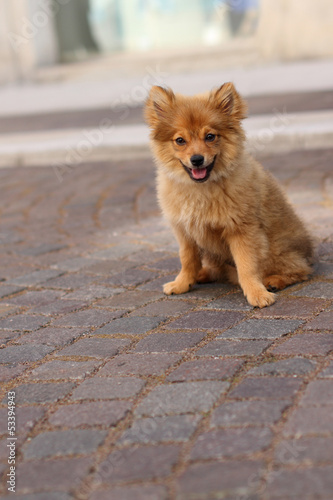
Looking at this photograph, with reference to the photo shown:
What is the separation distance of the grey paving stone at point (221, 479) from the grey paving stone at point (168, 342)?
3.71 ft

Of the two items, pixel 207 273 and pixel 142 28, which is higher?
pixel 142 28

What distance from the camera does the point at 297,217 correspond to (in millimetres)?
4535

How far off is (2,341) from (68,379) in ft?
2.54

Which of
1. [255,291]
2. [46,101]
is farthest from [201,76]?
[255,291]

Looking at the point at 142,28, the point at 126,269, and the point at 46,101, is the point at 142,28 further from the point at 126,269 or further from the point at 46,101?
the point at 126,269

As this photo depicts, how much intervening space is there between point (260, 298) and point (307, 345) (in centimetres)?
67

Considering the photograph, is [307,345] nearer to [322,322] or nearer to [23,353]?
[322,322]

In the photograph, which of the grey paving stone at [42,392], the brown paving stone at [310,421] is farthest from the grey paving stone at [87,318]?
the brown paving stone at [310,421]

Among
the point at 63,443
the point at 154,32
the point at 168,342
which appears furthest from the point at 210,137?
the point at 154,32

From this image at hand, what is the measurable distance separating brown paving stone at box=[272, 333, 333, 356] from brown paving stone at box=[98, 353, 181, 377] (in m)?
0.54

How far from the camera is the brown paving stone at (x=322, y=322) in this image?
12.1 feet

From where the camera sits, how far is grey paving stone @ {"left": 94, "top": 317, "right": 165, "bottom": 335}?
157 inches

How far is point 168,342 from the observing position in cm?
Result: 374

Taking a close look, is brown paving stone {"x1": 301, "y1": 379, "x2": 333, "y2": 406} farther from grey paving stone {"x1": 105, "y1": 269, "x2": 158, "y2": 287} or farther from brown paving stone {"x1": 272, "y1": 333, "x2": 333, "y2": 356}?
grey paving stone {"x1": 105, "y1": 269, "x2": 158, "y2": 287}
